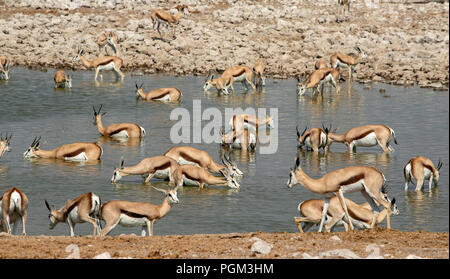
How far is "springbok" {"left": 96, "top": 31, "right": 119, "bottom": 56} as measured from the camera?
103ft

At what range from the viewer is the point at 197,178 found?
1495cm

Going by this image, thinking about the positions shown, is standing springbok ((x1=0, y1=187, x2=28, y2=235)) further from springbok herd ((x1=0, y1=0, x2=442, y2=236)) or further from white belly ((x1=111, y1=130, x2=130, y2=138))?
white belly ((x1=111, y1=130, x2=130, y2=138))

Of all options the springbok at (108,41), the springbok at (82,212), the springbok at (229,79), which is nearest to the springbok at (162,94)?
the springbok at (229,79)

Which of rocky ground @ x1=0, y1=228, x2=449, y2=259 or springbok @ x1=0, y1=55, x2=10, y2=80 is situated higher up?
springbok @ x1=0, y1=55, x2=10, y2=80

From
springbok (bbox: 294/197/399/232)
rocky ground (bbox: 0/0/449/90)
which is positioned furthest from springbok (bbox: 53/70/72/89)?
springbok (bbox: 294/197/399/232)

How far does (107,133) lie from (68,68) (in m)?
12.1

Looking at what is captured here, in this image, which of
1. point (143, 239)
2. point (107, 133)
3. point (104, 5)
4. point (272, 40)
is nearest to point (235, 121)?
point (107, 133)

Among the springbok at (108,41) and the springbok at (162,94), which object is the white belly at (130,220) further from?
the springbok at (108,41)

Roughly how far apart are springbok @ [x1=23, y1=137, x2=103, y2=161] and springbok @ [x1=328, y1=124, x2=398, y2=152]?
214 inches

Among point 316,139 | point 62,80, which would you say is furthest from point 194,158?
point 62,80

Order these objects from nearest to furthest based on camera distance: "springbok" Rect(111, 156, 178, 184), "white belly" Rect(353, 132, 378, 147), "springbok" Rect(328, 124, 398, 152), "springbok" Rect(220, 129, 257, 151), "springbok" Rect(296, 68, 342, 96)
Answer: "springbok" Rect(111, 156, 178, 184) < "springbok" Rect(328, 124, 398, 152) < "white belly" Rect(353, 132, 378, 147) < "springbok" Rect(220, 129, 257, 151) < "springbok" Rect(296, 68, 342, 96)

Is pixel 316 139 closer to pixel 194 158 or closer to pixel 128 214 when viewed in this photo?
pixel 194 158

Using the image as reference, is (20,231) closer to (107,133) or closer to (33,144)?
(33,144)
